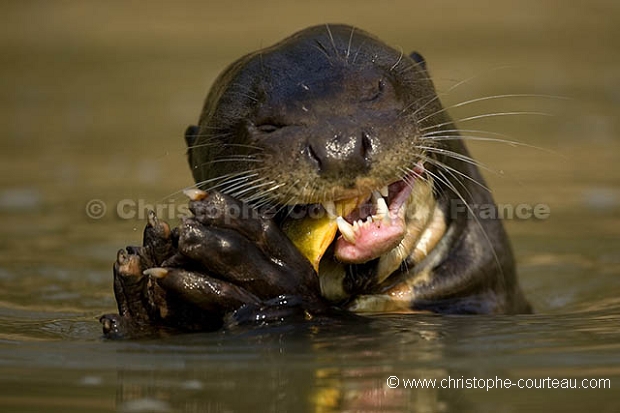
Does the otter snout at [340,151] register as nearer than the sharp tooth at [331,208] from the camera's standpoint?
Yes

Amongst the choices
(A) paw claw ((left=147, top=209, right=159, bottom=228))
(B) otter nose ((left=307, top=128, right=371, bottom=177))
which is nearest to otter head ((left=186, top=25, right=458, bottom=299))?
(B) otter nose ((left=307, top=128, right=371, bottom=177))

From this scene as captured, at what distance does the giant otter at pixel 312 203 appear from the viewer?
4.40 metres

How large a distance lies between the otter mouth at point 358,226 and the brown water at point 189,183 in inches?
11.4

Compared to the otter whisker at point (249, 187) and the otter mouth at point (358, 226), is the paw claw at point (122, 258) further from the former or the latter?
the otter mouth at point (358, 226)

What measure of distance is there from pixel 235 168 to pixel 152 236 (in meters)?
0.48

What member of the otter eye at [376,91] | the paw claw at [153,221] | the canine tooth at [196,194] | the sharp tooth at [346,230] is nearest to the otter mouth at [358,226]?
the sharp tooth at [346,230]

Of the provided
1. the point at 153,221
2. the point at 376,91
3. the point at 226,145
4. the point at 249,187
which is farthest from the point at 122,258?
the point at 376,91

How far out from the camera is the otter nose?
4.30 m

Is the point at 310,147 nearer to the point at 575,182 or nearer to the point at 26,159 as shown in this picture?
the point at 575,182

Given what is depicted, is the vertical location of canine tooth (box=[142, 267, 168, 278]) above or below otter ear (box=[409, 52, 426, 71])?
below

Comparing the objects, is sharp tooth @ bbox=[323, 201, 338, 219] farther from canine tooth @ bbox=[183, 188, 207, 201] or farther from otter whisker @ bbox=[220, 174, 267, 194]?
canine tooth @ bbox=[183, 188, 207, 201]

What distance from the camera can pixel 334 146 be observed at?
4316mm

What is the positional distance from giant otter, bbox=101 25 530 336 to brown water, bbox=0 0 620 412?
0.17 metres

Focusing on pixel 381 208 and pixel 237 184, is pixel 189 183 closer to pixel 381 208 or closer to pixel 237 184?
pixel 237 184
